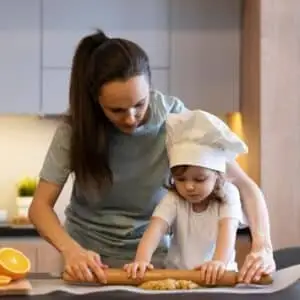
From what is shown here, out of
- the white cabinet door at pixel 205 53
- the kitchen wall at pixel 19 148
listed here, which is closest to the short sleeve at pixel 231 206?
the white cabinet door at pixel 205 53

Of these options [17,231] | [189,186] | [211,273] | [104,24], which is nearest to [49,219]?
[189,186]

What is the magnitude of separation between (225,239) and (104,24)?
1.97 metres

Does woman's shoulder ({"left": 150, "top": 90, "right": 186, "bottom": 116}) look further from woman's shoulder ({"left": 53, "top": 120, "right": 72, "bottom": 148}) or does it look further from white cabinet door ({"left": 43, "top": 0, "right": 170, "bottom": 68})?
white cabinet door ({"left": 43, "top": 0, "right": 170, "bottom": 68})

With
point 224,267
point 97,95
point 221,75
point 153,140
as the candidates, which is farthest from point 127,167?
point 221,75

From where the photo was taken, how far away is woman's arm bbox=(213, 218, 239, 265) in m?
1.64

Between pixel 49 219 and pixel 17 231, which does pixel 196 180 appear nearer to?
pixel 49 219

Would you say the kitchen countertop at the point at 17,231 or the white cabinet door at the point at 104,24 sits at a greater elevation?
the white cabinet door at the point at 104,24

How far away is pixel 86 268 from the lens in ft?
4.92

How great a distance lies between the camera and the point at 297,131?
3203 mm

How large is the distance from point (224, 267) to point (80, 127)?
1.53 ft

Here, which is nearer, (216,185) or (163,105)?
(216,185)

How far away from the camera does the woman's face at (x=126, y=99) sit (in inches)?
64.3

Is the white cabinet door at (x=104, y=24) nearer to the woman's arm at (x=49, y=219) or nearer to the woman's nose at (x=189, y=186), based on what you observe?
the woman's arm at (x=49, y=219)

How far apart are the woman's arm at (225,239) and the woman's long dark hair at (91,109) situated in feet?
0.92
